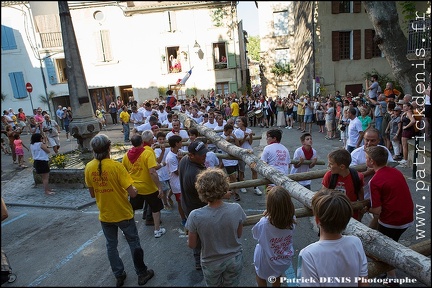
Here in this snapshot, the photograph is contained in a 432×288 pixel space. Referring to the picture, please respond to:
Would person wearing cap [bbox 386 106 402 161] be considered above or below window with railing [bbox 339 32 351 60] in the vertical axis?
below

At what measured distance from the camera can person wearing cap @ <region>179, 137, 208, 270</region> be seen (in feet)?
13.8

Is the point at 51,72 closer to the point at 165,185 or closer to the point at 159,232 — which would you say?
the point at 165,185

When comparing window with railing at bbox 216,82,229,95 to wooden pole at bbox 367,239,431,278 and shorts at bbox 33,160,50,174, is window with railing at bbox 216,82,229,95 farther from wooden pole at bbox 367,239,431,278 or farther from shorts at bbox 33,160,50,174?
wooden pole at bbox 367,239,431,278

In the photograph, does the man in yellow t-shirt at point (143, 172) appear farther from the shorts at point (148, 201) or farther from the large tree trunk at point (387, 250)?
the large tree trunk at point (387, 250)

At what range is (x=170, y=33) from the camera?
82.2ft

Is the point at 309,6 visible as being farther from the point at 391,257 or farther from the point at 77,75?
the point at 77,75

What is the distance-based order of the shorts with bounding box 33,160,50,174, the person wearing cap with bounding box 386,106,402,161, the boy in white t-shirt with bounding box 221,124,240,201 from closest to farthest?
the boy in white t-shirt with bounding box 221,124,240,201 < the shorts with bounding box 33,160,50,174 < the person wearing cap with bounding box 386,106,402,161

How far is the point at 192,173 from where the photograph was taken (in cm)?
420

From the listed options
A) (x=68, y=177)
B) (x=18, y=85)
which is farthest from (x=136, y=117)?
(x=18, y=85)

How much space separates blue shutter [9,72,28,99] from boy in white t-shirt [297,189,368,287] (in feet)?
89.2

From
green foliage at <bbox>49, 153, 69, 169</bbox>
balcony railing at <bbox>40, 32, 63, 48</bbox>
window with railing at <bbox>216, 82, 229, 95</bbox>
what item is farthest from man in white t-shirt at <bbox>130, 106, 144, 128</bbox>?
balcony railing at <bbox>40, 32, 63, 48</bbox>

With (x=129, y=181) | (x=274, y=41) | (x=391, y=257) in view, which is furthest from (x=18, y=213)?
(x=391, y=257)

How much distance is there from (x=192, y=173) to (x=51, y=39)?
24632 millimetres

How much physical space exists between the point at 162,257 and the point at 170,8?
22.2 meters
